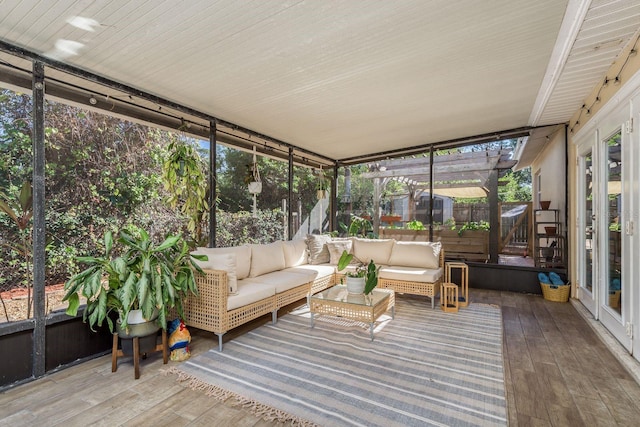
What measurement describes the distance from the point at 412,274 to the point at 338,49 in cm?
290

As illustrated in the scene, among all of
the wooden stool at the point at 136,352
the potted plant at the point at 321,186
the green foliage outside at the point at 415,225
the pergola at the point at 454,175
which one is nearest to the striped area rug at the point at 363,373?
the wooden stool at the point at 136,352

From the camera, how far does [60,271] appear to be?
9.82 feet

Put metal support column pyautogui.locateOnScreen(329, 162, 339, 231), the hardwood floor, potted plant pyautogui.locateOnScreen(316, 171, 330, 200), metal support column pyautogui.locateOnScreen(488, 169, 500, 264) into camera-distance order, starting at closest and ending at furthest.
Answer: the hardwood floor < metal support column pyautogui.locateOnScreen(488, 169, 500, 264) < potted plant pyautogui.locateOnScreen(316, 171, 330, 200) < metal support column pyautogui.locateOnScreen(329, 162, 339, 231)

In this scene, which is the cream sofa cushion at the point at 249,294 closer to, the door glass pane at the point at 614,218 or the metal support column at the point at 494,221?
the door glass pane at the point at 614,218

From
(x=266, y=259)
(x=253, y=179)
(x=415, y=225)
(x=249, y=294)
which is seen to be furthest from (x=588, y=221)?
(x=253, y=179)

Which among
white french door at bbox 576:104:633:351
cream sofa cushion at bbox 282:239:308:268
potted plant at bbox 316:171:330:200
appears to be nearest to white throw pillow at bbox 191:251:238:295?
cream sofa cushion at bbox 282:239:308:268

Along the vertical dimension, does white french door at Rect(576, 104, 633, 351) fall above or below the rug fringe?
above

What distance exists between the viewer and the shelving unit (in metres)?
4.59

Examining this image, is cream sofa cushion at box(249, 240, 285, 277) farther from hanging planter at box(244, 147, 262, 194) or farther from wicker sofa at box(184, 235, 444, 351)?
hanging planter at box(244, 147, 262, 194)

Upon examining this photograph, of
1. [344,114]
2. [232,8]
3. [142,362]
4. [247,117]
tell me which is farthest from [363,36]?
[142,362]

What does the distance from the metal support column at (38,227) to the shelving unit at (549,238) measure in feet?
20.0

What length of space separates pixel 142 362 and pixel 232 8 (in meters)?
2.81

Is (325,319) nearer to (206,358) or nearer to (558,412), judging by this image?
(206,358)

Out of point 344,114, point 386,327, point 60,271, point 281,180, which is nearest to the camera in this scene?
point 60,271
